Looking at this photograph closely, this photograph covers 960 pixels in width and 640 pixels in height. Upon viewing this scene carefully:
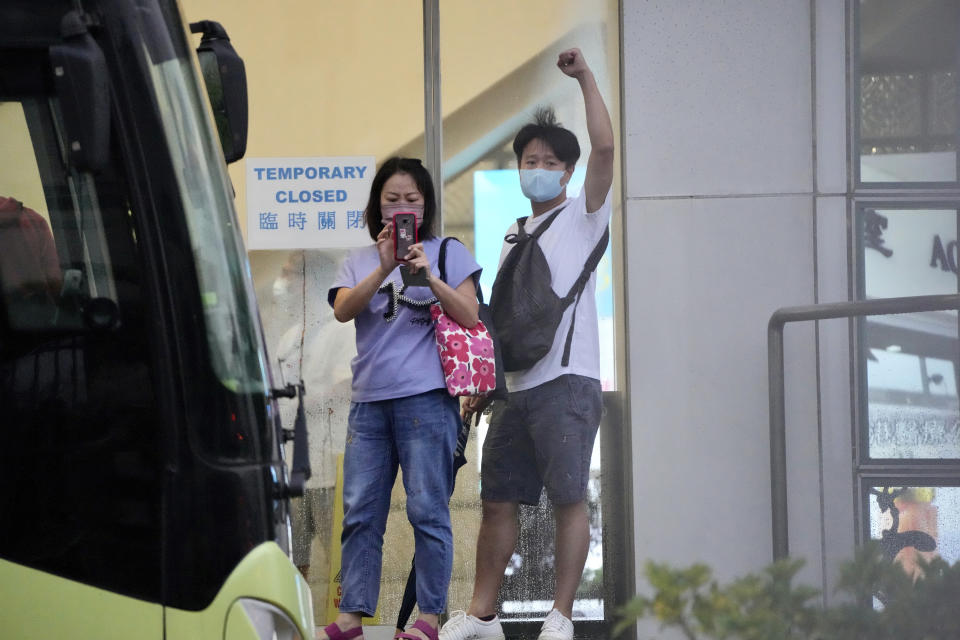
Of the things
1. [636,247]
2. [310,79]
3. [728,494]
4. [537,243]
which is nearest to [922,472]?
[728,494]

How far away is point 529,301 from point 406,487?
44.7 inches

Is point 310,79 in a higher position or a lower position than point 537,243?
higher

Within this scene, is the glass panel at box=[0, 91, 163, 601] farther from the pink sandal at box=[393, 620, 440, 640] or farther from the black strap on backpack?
the black strap on backpack

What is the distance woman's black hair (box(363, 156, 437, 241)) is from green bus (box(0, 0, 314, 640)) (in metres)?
2.04

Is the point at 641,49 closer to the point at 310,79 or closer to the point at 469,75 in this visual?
the point at 469,75

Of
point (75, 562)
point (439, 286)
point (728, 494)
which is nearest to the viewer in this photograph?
point (75, 562)

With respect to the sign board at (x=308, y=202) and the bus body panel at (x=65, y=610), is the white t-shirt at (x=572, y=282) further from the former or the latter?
the bus body panel at (x=65, y=610)

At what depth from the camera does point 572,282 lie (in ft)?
18.4

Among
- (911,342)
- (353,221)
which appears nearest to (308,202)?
(353,221)

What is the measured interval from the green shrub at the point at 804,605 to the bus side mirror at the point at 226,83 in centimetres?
163

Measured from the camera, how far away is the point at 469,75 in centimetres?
623

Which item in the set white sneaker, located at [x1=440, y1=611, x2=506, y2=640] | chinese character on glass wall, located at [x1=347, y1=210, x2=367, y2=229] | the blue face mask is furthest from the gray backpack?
white sneaker, located at [x1=440, y1=611, x2=506, y2=640]

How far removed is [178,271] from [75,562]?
635 mm

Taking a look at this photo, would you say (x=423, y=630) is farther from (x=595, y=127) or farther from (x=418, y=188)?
(x=595, y=127)
